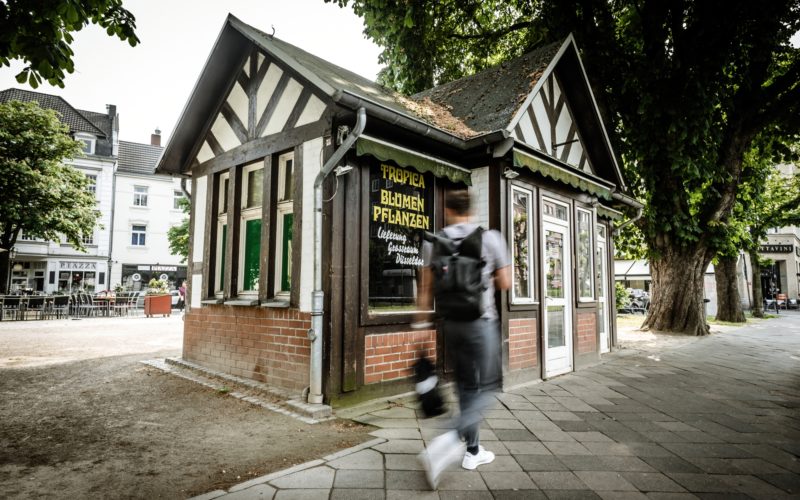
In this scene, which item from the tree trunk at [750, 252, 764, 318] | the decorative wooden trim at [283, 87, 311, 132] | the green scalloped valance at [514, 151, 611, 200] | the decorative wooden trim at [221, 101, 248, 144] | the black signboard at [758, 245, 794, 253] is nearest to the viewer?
the decorative wooden trim at [283, 87, 311, 132]

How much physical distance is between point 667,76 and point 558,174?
234 inches

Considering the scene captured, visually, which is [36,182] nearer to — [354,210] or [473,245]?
[354,210]

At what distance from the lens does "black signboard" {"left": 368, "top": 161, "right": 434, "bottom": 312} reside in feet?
17.9

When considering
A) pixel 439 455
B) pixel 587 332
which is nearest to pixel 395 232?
pixel 439 455

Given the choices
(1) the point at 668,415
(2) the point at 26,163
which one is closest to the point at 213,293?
(1) the point at 668,415

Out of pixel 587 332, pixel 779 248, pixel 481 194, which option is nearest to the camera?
pixel 481 194

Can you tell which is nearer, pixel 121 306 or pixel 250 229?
pixel 250 229

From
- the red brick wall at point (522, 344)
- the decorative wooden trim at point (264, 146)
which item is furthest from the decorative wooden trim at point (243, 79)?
the red brick wall at point (522, 344)

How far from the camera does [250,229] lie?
21.5ft

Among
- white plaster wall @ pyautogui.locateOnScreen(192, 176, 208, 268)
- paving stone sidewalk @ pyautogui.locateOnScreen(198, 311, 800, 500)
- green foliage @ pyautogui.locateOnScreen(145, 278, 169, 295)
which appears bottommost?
paving stone sidewalk @ pyautogui.locateOnScreen(198, 311, 800, 500)

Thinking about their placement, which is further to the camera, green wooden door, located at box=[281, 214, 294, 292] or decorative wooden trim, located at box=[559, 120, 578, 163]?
decorative wooden trim, located at box=[559, 120, 578, 163]

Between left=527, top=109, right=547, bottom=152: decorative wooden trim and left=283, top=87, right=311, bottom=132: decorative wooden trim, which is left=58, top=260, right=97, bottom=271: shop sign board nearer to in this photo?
left=283, top=87, right=311, bottom=132: decorative wooden trim

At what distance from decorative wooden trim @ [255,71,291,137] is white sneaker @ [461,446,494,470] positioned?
5127mm

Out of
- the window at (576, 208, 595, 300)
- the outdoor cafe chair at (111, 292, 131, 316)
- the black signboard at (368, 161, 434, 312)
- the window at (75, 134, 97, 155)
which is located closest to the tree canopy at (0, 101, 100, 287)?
the outdoor cafe chair at (111, 292, 131, 316)
